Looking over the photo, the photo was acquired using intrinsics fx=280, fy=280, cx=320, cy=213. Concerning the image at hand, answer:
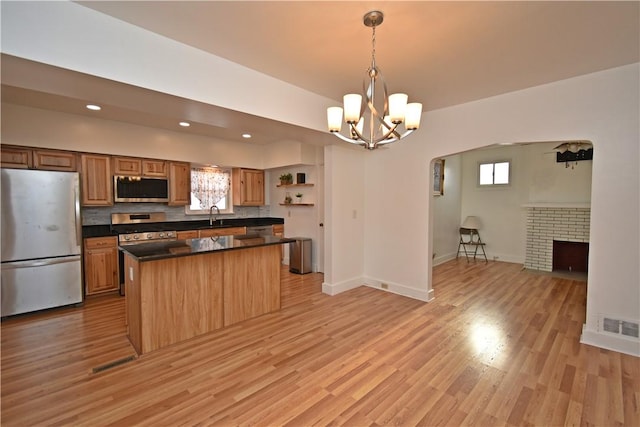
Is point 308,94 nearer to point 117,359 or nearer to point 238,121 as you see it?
point 238,121

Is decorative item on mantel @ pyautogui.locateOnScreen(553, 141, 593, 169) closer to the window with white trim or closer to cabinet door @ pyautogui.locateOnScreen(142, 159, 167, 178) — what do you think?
the window with white trim

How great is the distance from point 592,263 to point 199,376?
153 inches

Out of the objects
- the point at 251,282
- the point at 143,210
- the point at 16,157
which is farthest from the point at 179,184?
the point at 251,282

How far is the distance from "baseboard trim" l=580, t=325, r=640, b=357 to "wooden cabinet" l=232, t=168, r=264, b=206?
5.69 m

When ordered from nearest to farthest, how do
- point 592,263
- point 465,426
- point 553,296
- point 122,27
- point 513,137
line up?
Answer: point 465,426 → point 122,27 → point 592,263 → point 513,137 → point 553,296

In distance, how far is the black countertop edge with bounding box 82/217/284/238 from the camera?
4225 millimetres

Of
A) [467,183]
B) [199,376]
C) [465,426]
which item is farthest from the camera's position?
[467,183]

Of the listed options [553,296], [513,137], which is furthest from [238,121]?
[553,296]

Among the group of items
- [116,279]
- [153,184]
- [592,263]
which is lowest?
[116,279]

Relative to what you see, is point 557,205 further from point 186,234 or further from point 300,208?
point 186,234

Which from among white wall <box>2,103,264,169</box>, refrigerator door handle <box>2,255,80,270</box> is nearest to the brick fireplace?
white wall <box>2,103,264,169</box>

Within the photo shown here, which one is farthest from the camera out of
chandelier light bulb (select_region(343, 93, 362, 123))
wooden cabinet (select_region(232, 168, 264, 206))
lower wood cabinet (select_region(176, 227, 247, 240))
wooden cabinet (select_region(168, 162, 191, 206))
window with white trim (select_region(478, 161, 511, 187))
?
window with white trim (select_region(478, 161, 511, 187))

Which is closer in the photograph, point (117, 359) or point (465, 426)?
point (465, 426)

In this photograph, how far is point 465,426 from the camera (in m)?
1.79
